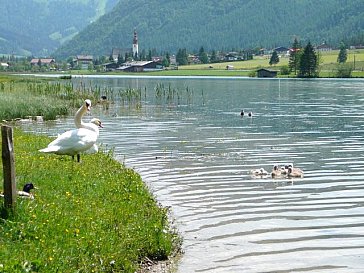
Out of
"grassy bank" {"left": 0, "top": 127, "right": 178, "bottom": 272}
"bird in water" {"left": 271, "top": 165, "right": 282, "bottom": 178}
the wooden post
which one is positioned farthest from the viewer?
"bird in water" {"left": 271, "top": 165, "right": 282, "bottom": 178}

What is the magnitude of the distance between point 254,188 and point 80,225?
1214cm

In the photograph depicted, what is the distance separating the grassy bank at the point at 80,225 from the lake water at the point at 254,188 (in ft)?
4.52

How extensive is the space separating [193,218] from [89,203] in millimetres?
4770

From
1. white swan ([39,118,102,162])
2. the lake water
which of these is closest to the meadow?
white swan ([39,118,102,162])

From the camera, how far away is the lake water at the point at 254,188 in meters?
16.2

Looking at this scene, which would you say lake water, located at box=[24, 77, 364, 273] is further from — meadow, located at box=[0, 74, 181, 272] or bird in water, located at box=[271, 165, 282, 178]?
meadow, located at box=[0, 74, 181, 272]

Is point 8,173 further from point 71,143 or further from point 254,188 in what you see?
point 254,188

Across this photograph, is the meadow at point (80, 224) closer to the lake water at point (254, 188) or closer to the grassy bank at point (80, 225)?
the grassy bank at point (80, 225)

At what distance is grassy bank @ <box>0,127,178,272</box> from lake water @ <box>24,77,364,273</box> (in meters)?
1.38

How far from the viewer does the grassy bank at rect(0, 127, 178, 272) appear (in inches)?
474

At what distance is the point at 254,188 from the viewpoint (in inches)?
979

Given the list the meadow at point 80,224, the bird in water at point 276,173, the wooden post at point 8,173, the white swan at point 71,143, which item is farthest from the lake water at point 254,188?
the wooden post at point 8,173

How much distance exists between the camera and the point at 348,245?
16984 mm

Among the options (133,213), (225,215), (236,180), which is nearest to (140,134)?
(236,180)
